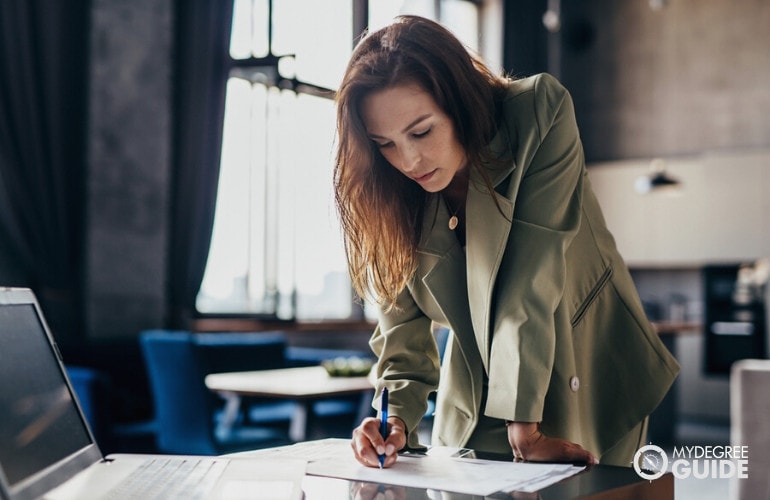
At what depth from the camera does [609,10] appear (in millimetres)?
9547

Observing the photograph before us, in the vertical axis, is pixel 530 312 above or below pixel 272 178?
below

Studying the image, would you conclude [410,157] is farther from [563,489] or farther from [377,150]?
[563,489]

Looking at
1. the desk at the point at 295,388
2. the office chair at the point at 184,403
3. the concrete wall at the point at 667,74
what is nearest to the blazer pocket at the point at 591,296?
the desk at the point at 295,388

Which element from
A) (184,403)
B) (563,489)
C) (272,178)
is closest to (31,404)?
(563,489)

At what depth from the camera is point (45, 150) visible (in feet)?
15.8

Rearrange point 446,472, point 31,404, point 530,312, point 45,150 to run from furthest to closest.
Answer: point 45,150 < point 530,312 < point 446,472 < point 31,404

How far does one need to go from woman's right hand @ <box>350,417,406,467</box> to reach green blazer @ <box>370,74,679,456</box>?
0.11m

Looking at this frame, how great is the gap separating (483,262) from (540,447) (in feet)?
0.96

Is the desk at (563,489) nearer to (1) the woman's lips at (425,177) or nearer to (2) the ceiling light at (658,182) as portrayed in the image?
(1) the woman's lips at (425,177)

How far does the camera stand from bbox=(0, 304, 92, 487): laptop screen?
0.83 meters

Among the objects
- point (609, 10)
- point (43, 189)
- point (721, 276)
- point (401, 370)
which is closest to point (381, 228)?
point (401, 370)

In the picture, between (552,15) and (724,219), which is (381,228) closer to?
(552,15)

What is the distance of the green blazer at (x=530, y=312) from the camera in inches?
49.0

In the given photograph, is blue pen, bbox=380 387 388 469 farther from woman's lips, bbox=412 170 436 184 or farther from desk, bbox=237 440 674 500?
woman's lips, bbox=412 170 436 184
